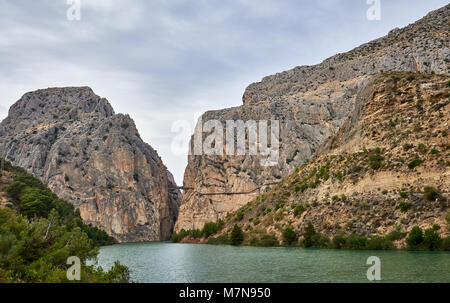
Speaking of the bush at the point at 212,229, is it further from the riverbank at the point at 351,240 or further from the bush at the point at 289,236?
the bush at the point at 289,236

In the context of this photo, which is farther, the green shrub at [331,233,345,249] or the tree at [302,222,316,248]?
the tree at [302,222,316,248]

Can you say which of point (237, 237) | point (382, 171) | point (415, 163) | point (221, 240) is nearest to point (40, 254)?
point (382, 171)

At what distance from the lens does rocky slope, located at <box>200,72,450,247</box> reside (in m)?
41.4

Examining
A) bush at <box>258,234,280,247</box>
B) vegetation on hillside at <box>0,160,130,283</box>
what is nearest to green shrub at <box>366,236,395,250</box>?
bush at <box>258,234,280,247</box>

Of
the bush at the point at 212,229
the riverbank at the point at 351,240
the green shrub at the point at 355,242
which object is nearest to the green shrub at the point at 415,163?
the riverbank at the point at 351,240

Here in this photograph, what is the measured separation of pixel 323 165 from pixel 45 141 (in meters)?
120

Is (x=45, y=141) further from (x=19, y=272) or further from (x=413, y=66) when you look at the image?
Answer: (x=19, y=272)

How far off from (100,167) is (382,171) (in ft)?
357

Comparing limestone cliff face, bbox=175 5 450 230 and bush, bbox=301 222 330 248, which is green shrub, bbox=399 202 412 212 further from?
limestone cliff face, bbox=175 5 450 230

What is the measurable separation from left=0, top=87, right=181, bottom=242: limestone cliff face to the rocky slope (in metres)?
79.3

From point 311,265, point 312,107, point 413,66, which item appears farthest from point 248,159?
point 311,265

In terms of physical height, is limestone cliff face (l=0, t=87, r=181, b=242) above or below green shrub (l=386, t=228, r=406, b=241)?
above
